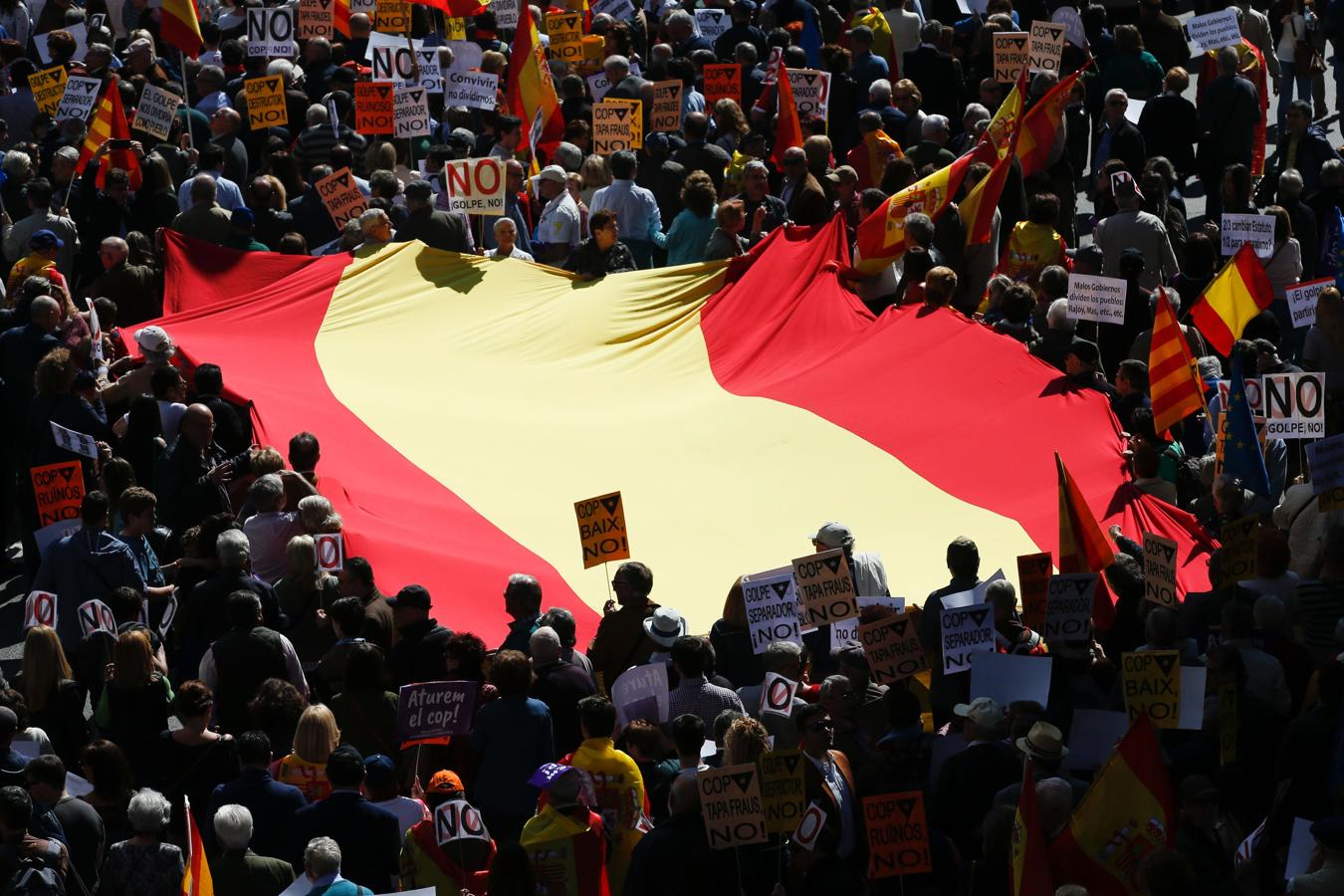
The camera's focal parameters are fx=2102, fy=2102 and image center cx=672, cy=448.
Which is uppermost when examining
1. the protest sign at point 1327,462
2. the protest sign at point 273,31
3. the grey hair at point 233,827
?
the protest sign at point 273,31

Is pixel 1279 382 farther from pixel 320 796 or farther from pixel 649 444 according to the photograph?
pixel 320 796

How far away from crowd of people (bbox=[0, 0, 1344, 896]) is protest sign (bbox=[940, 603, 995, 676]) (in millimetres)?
281

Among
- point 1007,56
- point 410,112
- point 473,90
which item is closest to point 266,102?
point 410,112

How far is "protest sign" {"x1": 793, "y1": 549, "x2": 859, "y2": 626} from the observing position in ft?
34.3

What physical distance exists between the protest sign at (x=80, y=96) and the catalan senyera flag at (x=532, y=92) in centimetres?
344

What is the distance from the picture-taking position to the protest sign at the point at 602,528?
11172 mm

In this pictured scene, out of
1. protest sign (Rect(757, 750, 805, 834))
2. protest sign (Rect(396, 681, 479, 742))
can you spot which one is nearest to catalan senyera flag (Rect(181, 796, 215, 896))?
protest sign (Rect(396, 681, 479, 742))

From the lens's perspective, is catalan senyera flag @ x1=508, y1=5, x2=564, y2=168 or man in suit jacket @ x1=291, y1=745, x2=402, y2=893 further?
catalan senyera flag @ x1=508, y1=5, x2=564, y2=168

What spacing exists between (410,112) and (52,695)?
873 cm

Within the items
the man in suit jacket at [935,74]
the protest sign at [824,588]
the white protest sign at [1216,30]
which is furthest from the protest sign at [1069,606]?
the man in suit jacket at [935,74]

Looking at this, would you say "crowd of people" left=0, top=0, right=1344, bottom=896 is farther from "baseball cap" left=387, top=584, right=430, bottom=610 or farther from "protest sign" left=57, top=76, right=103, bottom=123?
"protest sign" left=57, top=76, right=103, bottom=123

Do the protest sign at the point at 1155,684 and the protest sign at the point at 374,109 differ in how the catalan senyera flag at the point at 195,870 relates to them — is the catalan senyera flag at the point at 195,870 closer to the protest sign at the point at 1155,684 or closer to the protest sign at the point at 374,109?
the protest sign at the point at 1155,684

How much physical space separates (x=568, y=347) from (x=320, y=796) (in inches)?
251

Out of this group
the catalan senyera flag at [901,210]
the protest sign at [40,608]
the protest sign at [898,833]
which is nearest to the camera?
the protest sign at [898,833]
